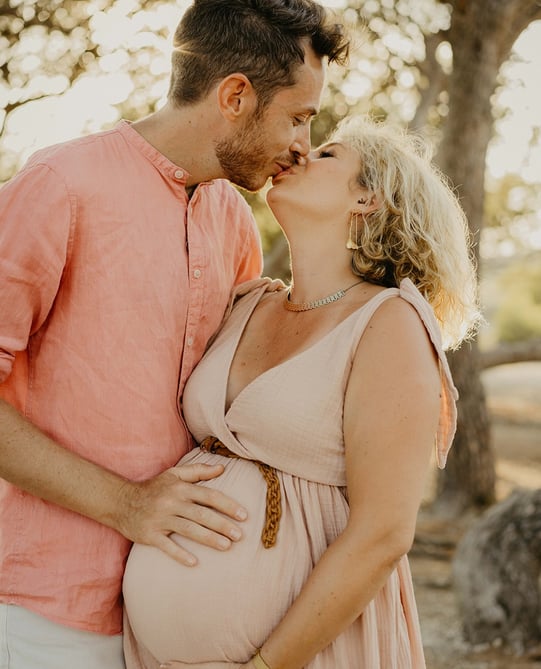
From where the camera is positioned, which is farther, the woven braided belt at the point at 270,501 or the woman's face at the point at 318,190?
the woman's face at the point at 318,190

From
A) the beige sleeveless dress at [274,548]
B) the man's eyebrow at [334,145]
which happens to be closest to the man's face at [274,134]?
A: the man's eyebrow at [334,145]

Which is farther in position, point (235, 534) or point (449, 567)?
point (449, 567)

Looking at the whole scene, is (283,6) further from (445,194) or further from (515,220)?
(515,220)

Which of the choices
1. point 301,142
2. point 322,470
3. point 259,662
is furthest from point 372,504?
point 301,142

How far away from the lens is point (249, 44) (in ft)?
7.60

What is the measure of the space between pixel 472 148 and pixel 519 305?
19.6 meters

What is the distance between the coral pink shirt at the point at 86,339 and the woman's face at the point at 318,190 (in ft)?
1.31

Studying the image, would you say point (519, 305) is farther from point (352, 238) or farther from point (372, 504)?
point (372, 504)

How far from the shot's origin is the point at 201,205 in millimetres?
2352

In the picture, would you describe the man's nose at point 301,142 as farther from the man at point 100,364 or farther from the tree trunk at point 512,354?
the tree trunk at point 512,354

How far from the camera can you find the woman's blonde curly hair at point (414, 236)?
2.38 m

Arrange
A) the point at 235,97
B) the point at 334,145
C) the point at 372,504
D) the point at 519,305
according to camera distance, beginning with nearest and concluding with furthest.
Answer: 1. the point at 372,504
2. the point at 235,97
3. the point at 334,145
4. the point at 519,305

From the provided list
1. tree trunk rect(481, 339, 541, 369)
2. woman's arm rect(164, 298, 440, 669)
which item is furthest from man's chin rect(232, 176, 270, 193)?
tree trunk rect(481, 339, 541, 369)

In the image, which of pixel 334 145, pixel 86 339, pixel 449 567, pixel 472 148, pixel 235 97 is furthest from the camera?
pixel 472 148
